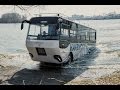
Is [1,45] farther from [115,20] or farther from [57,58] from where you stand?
[115,20]

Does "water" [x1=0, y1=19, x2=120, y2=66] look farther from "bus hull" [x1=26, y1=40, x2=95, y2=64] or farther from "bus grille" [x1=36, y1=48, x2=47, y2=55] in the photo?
"bus grille" [x1=36, y1=48, x2=47, y2=55]

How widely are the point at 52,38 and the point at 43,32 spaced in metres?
0.32

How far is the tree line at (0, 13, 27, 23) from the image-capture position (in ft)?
19.3

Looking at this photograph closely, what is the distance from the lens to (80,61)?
816 centimetres

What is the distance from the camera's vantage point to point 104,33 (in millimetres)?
6531

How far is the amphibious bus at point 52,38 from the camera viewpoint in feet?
23.9

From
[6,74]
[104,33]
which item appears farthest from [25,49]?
[104,33]

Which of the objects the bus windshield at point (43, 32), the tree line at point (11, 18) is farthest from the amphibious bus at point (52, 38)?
the tree line at point (11, 18)

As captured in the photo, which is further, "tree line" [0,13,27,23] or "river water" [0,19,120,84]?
"river water" [0,19,120,84]

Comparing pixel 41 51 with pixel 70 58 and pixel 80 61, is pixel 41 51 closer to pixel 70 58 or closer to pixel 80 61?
pixel 70 58

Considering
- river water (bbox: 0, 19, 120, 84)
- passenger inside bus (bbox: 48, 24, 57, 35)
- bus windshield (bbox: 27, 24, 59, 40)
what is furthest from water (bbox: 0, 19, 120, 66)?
passenger inside bus (bbox: 48, 24, 57, 35)

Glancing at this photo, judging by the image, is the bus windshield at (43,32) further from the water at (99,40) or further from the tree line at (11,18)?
the tree line at (11,18)

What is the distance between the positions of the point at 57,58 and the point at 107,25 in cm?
200

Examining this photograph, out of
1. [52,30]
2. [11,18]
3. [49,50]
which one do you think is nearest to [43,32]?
[52,30]
